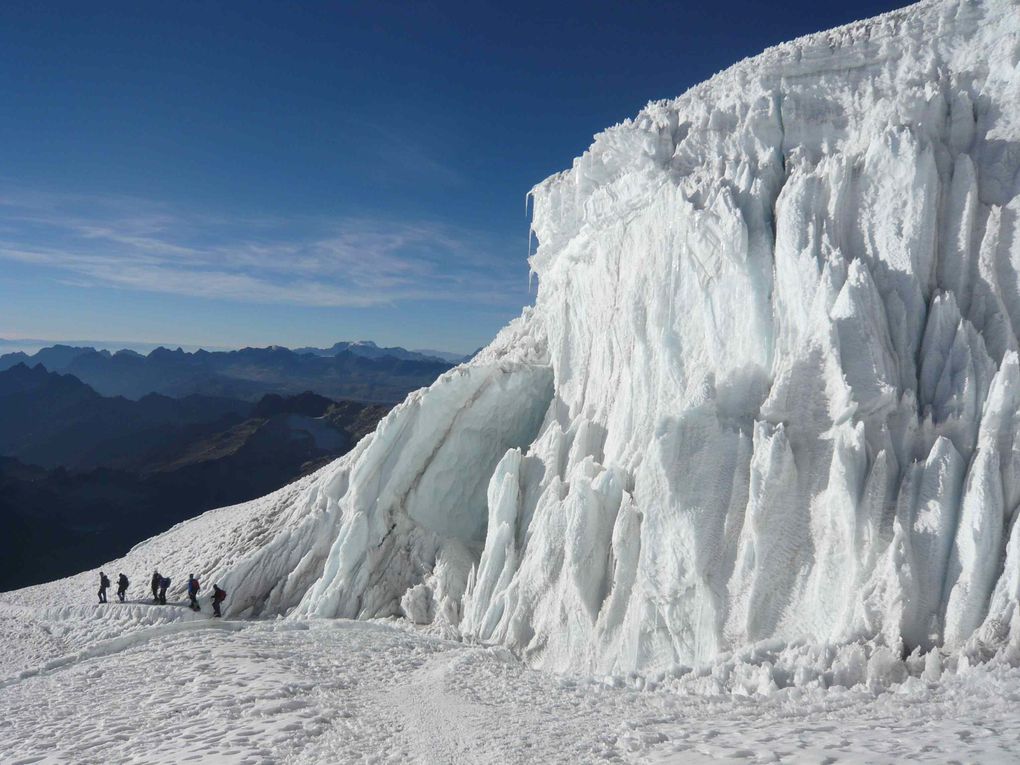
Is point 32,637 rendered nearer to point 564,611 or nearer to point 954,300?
point 564,611

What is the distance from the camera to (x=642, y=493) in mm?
15117

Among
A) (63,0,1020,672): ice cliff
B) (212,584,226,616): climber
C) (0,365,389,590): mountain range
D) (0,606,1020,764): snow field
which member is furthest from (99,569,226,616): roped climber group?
(0,365,389,590): mountain range

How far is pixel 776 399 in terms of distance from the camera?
46.4 feet

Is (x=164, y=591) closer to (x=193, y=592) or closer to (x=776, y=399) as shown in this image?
(x=193, y=592)

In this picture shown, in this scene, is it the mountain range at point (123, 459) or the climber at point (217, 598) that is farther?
the mountain range at point (123, 459)

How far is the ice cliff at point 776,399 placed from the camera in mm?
11930

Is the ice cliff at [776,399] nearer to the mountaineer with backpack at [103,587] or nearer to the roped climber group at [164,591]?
the roped climber group at [164,591]

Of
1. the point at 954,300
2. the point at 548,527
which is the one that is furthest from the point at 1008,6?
the point at 548,527

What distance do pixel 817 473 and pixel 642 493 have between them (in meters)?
3.91

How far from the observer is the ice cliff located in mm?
11930

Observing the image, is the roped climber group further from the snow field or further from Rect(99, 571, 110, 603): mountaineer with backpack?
the snow field

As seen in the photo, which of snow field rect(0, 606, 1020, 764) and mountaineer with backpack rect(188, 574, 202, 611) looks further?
mountaineer with backpack rect(188, 574, 202, 611)

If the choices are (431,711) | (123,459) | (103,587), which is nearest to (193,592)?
(103,587)

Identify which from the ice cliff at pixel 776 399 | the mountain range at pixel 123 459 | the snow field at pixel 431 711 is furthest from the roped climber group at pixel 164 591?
the mountain range at pixel 123 459
